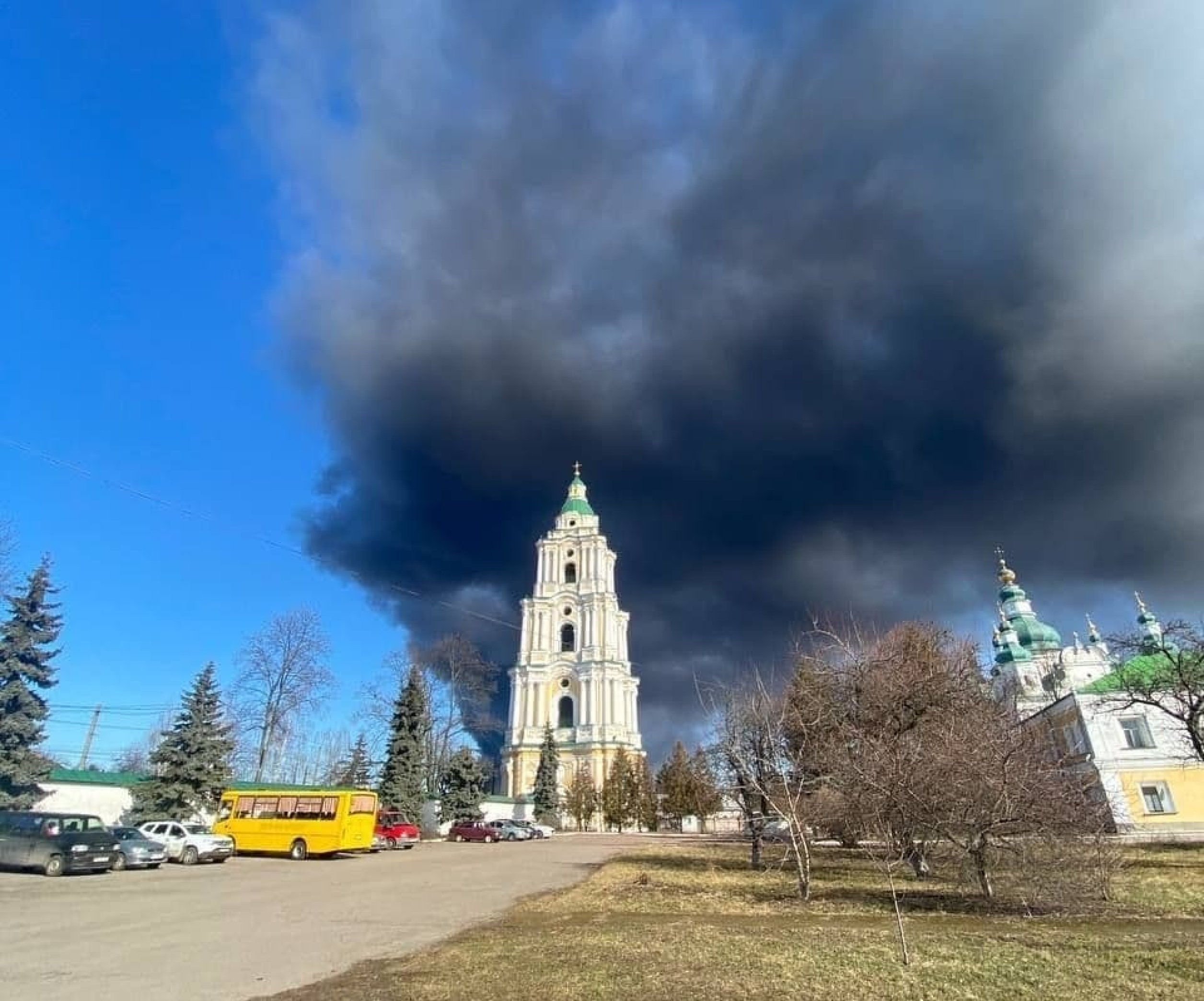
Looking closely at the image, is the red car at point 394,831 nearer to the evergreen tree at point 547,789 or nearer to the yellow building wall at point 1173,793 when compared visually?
the evergreen tree at point 547,789

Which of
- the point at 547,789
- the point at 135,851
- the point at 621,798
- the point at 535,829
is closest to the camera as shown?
the point at 135,851

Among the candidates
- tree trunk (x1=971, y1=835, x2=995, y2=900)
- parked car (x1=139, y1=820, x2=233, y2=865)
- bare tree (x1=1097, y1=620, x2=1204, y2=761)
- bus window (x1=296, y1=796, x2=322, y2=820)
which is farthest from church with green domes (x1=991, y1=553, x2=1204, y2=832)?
parked car (x1=139, y1=820, x2=233, y2=865)

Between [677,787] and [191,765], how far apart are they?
45985 mm

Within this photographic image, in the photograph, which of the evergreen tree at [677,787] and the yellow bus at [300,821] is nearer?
the yellow bus at [300,821]

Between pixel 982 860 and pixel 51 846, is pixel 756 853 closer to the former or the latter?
pixel 982 860

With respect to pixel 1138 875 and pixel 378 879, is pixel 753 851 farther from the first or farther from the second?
pixel 378 879

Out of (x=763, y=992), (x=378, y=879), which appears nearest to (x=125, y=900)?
(x=378, y=879)

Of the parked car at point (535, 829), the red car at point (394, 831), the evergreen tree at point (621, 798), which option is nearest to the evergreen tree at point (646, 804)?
the evergreen tree at point (621, 798)

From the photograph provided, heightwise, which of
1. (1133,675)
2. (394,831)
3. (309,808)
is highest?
(1133,675)

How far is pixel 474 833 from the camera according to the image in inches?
1826

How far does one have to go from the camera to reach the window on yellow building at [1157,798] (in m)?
36.8

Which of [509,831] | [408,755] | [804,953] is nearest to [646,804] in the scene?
[509,831]

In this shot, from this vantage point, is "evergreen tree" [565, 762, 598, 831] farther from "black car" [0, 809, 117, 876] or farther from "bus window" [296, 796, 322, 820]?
"black car" [0, 809, 117, 876]

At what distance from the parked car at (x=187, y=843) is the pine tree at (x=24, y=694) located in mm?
6679
